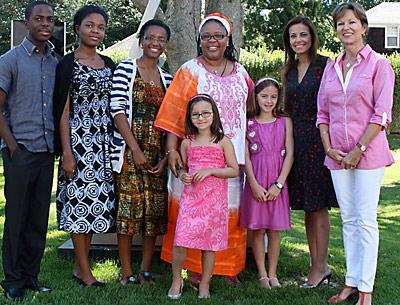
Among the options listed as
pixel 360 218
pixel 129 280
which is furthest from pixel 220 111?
pixel 129 280

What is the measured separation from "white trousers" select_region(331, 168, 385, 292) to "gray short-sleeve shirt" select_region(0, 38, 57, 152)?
6.85ft

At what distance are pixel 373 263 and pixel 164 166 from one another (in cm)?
167

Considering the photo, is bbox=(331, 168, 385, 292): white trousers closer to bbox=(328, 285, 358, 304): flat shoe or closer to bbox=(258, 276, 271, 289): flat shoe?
bbox=(328, 285, 358, 304): flat shoe

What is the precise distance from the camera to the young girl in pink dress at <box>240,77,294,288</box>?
15.0ft

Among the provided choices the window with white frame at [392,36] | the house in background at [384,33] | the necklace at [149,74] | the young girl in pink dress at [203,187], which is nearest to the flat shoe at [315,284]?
the young girl in pink dress at [203,187]

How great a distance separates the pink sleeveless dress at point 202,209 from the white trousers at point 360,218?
856mm

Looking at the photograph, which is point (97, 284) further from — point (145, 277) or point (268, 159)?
point (268, 159)

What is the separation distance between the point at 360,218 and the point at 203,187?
1128mm

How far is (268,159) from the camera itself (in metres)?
4.59

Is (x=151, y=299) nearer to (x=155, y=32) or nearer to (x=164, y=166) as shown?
(x=164, y=166)

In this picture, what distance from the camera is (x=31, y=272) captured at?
14.6ft

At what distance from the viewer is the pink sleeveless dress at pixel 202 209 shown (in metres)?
4.32

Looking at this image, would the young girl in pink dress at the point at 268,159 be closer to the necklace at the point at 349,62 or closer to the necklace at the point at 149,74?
the necklace at the point at 349,62

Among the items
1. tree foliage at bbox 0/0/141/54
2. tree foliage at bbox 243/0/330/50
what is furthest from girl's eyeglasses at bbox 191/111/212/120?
tree foliage at bbox 0/0/141/54
